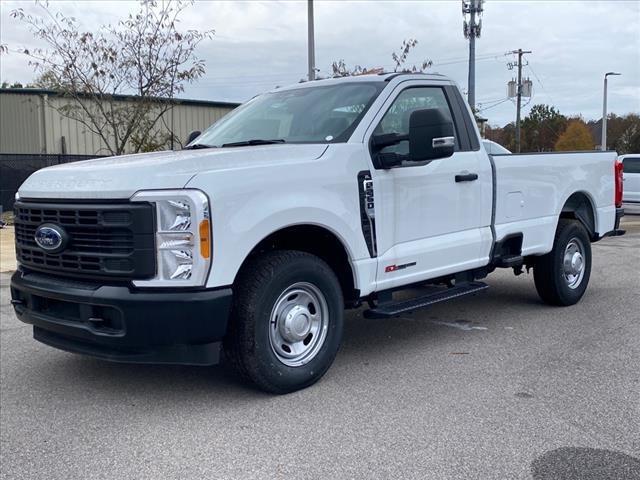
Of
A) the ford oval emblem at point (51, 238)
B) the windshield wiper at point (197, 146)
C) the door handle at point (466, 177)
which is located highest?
the windshield wiper at point (197, 146)

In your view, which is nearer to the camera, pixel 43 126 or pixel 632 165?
pixel 632 165

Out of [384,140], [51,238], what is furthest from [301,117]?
[51,238]

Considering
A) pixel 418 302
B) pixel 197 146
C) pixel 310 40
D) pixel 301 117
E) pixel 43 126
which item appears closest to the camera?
pixel 418 302

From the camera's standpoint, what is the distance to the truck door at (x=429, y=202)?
5277 mm

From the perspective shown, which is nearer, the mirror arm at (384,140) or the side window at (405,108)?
the mirror arm at (384,140)

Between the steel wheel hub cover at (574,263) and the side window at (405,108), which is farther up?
the side window at (405,108)

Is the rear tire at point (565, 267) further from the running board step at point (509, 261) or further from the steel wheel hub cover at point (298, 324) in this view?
the steel wheel hub cover at point (298, 324)

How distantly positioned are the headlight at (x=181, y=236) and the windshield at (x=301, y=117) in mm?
1374

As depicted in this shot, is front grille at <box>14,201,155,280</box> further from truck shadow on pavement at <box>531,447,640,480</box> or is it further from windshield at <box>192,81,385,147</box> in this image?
truck shadow on pavement at <box>531,447,640,480</box>

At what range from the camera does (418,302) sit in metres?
5.53

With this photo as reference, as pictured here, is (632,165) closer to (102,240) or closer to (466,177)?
(466,177)

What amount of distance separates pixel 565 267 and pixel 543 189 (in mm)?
1030

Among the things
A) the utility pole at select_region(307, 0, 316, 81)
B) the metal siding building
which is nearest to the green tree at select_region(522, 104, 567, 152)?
the metal siding building

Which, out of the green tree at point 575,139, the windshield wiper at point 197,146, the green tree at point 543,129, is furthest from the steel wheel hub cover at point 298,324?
the green tree at point 543,129
